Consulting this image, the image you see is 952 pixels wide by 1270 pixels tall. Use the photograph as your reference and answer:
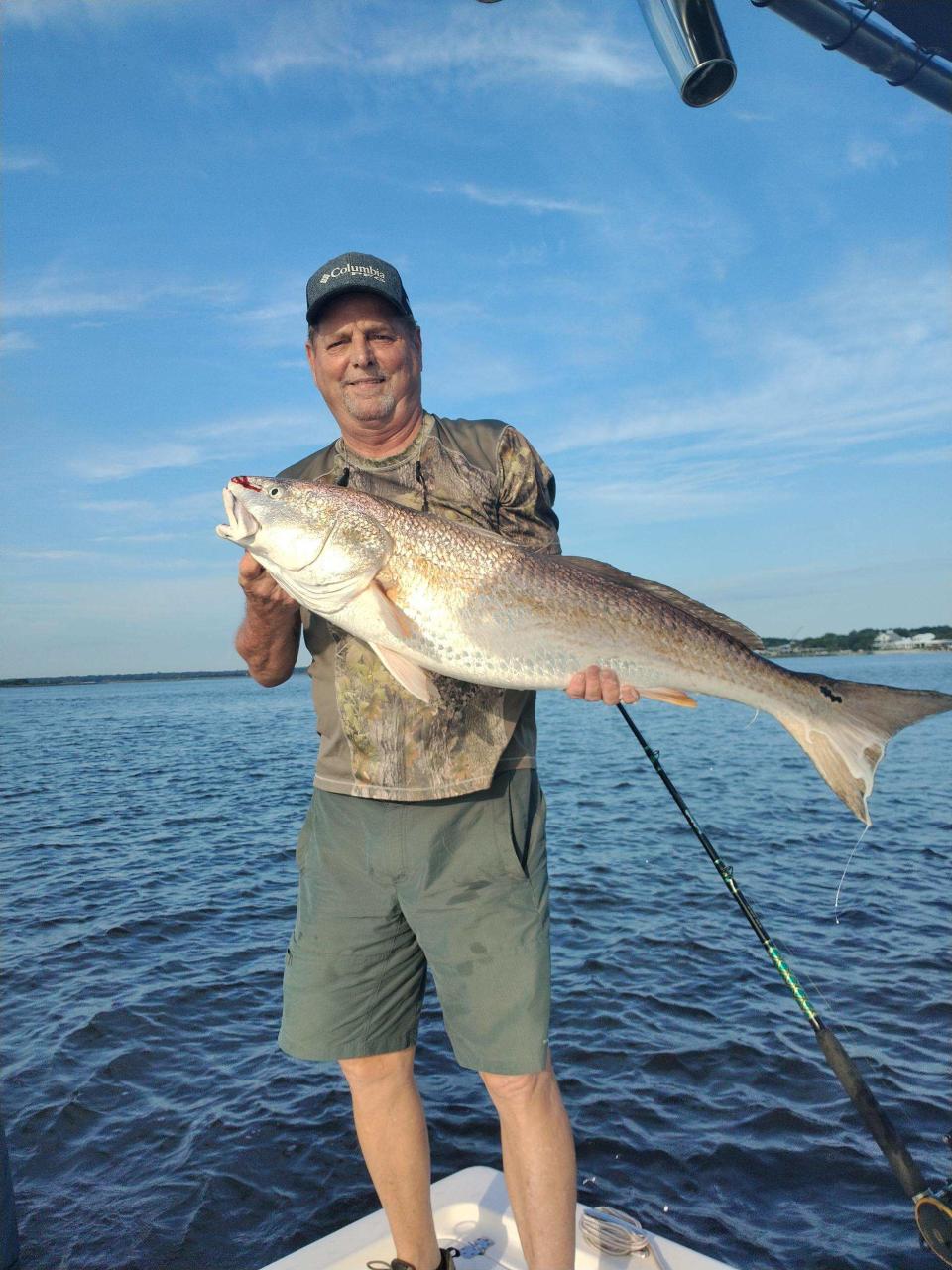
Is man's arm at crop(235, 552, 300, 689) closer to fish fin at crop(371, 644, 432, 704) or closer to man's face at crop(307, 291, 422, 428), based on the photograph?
fish fin at crop(371, 644, 432, 704)

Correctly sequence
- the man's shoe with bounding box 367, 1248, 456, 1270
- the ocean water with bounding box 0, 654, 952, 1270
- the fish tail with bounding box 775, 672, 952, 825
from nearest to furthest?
the fish tail with bounding box 775, 672, 952, 825 < the man's shoe with bounding box 367, 1248, 456, 1270 < the ocean water with bounding box 0, 654, 952, 1270

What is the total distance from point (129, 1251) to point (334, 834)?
322cm

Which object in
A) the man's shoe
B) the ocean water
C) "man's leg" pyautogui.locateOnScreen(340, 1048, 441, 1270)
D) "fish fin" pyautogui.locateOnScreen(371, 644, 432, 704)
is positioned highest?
"fish fin" pyautogui.locateOnScreen(371, 644, 432, 704)

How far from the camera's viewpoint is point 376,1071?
349 centimetres

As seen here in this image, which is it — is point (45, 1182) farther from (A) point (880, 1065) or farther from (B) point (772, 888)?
(B) point (772, 888)

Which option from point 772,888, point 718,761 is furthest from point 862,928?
point 718,761

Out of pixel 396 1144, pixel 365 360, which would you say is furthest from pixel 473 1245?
pixel 365 360

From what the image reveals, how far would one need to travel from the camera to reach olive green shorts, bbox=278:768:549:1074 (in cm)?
323

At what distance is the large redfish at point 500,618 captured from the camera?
335 centimetres

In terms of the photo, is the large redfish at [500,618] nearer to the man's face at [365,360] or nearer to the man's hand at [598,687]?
the man's hand at [598,687]

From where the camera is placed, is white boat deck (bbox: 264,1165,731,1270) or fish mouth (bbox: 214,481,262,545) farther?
white boat deck (bbox: 264,1165,731,1270)

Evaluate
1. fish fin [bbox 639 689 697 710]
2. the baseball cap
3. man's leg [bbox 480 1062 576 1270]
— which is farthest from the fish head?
man's leg [bbox 480 1062 576 1270]

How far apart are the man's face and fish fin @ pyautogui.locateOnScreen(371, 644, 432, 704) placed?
0.95 meters

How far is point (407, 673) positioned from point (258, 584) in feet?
2.30
